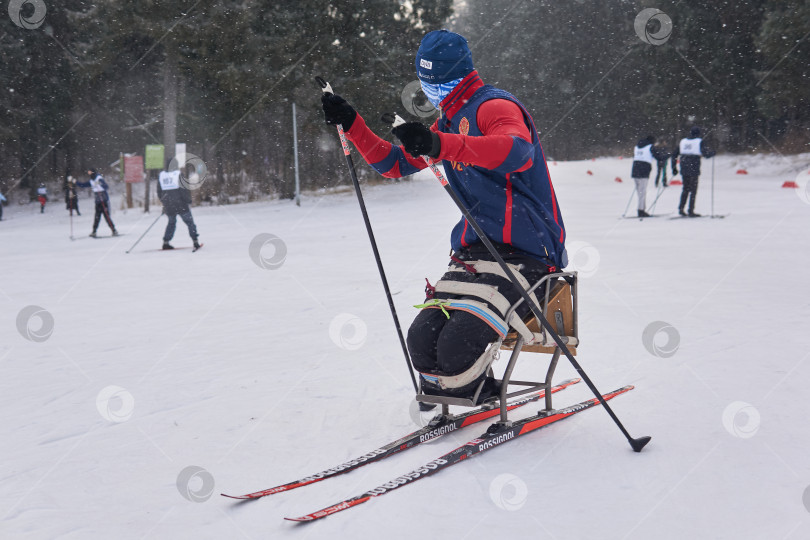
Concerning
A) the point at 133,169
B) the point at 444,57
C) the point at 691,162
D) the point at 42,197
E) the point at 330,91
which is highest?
the point at 444,57

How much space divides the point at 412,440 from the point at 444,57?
1.66 meters

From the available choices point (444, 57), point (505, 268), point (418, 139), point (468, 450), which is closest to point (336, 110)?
point (444, 57)

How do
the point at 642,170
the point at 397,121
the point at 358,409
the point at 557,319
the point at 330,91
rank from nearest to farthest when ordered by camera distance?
the point at 397,121 → the point at 330,91 → the point at 557,319 → the point at 358,409 → the point at 642,170

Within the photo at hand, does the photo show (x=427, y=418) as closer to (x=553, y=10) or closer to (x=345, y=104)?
(x=345, y=104)

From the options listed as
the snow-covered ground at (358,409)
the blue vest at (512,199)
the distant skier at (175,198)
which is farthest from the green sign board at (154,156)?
the blue vest at (512,199)

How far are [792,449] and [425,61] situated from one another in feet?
7.35

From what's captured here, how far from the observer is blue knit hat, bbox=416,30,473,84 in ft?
9.44

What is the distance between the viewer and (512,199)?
2.85 meters

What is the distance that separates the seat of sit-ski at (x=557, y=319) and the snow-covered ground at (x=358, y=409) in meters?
0.40

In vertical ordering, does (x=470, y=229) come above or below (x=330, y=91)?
below

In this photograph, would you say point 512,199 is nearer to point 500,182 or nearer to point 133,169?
point 500,182

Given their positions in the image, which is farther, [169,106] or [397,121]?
[169,106]

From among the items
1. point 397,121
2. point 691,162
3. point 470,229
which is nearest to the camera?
point 397,121

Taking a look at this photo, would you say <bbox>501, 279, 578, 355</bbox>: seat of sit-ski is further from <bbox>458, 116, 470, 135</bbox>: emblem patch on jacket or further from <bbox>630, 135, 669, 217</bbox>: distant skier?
<bbox>630, 135, 669, 217</bbox>: distant skier
